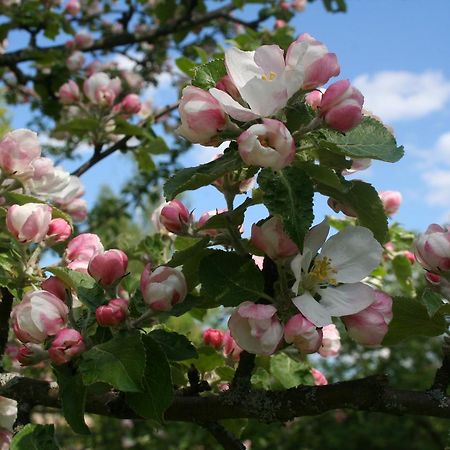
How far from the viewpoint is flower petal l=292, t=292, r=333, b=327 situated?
1010 millimetres

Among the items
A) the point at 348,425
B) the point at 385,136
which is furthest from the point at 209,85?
the point at 348,425

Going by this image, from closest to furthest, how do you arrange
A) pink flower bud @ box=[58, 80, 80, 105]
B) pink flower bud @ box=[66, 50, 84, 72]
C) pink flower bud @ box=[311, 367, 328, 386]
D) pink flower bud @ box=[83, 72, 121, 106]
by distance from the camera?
pink flower bud @ box=[311, 367, 328, 386] < pink flower bud @ box=[83, 72, 121, 106] < pink flower bud @ box=[58, 80, 80, 105] < pink flower bud @ box=[66, 50, 84, 72]

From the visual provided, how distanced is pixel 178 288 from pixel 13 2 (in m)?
3.39

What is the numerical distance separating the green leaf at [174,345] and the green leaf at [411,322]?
1.13ft

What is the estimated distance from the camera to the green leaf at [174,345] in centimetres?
117

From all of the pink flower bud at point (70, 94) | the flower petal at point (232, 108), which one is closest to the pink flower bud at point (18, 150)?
the flower petal at point (232, 108)

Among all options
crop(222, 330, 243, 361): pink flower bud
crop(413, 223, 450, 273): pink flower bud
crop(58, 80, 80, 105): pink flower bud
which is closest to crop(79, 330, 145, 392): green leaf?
crop(413, 223, 450, 273): pink flower bud

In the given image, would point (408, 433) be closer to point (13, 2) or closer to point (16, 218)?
point (13, 2)

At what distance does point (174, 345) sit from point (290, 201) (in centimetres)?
36

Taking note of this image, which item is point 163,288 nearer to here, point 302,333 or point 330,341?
point 302,333

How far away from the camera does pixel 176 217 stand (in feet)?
4.27

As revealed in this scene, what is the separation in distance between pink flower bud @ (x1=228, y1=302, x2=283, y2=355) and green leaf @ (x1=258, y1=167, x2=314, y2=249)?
11cm

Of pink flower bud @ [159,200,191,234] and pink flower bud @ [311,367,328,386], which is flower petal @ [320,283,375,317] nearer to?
pink flower bud @ [159,200,191,234]

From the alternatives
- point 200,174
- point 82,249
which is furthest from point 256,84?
point 82,249
